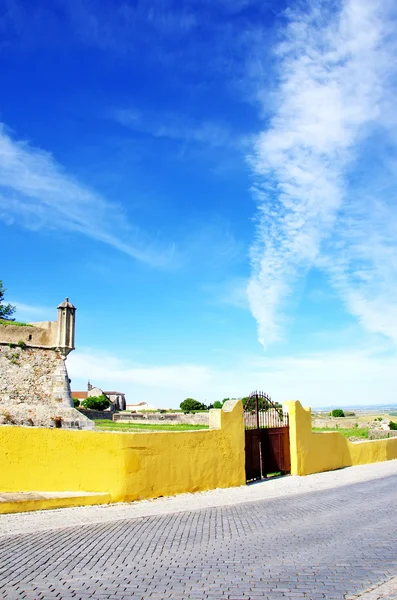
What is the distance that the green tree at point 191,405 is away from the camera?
58.2 metres

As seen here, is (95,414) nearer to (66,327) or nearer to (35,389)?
(66,327)

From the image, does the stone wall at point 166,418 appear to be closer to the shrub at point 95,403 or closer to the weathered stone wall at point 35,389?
the shrub at point 95,403

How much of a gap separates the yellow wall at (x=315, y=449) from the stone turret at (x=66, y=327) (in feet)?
42.0

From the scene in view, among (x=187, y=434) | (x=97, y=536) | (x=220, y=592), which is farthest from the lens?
(x=187, y=434)

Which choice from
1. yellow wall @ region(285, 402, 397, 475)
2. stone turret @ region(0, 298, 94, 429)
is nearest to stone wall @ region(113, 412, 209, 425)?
stone turret @ region(0, 298, 94, 429)

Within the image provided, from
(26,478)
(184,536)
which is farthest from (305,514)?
(26,478)

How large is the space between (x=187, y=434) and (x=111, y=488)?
94.0 inches

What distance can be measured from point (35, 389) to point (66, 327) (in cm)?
365

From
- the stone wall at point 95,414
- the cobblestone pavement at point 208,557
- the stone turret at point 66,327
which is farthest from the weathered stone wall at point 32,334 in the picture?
the stone wall at point 95,414

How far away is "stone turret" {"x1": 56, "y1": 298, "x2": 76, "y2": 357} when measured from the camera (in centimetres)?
2497

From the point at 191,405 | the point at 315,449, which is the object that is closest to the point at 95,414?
the point at 191,405

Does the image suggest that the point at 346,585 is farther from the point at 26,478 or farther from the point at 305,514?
the point at 26,478

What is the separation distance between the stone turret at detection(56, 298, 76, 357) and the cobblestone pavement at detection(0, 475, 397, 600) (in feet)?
52.9

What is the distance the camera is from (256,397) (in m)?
15.4
